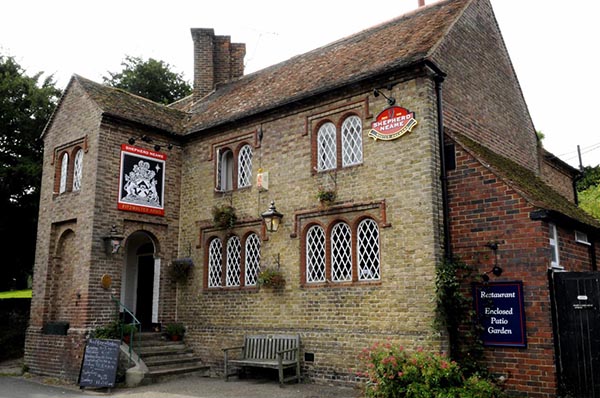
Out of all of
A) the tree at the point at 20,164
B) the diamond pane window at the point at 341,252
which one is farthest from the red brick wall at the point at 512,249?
the tree at the point at 20,164

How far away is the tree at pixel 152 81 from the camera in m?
29.8

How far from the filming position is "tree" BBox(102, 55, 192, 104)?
2978 cm

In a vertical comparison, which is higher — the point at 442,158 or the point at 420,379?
the point at 442,158

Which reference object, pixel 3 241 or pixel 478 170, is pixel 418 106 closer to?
pixel 478 170

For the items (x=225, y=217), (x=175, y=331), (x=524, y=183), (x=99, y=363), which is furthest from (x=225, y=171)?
(x=524, y=183)

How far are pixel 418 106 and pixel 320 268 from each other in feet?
13.2

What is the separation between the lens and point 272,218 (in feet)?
39.9

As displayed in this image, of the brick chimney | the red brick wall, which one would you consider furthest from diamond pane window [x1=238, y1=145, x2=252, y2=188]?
the brick chimney

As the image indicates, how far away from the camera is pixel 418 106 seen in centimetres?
1052

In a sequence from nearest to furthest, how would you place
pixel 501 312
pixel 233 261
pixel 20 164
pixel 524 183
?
pixel 501 312 → pixel 524 183 → pixel 233 261 → pixel 20 164

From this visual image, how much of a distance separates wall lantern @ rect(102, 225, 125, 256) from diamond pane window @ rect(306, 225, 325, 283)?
4.74 m

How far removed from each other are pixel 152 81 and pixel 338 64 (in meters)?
19.3

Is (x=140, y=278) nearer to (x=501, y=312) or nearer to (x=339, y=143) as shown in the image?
(x=339, y=143)

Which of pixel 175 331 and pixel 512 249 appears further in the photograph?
pixel 175 331
